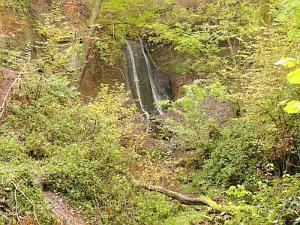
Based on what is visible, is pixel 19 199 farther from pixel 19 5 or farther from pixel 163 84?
pixel 163 84

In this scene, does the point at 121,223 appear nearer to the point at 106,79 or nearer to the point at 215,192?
the point at 215,192

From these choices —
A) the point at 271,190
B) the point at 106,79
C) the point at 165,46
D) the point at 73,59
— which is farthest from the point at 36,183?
the point at 165,46

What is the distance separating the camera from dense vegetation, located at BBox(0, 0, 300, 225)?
24.6ft

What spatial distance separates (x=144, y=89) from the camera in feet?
66.0

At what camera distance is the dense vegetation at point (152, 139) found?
7.51m

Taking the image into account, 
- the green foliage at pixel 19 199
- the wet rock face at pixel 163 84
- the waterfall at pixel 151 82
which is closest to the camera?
the green foliage at pixel 19 199

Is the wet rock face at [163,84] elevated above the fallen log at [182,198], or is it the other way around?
the wet rock face at [163,84]

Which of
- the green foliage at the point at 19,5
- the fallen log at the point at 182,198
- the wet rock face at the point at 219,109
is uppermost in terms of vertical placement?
the green foliage at the point at 19,5

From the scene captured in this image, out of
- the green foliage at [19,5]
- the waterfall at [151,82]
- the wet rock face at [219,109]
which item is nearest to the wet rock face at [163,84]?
the waterfall at [151,82]

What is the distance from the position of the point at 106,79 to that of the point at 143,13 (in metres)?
3.35

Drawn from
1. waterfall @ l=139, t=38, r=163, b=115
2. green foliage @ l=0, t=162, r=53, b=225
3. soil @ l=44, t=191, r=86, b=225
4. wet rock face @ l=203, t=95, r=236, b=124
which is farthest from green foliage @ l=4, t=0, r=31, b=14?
green foliage @ l=0, t=162, r=53, b=225

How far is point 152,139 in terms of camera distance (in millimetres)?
15797

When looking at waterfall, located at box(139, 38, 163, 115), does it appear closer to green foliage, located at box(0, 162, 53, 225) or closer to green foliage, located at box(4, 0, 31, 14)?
green foliage, located at box(4, 0, 31, 14)

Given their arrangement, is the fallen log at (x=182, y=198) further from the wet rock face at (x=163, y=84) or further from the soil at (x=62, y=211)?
the wet rock face at (x=163, y=84)
